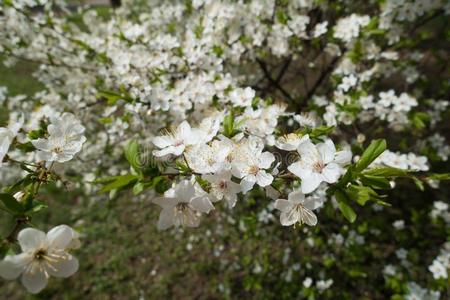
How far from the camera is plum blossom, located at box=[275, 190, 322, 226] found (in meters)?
1.28

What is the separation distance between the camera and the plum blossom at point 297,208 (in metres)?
1.28

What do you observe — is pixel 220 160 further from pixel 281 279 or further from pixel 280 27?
pixel 281 279

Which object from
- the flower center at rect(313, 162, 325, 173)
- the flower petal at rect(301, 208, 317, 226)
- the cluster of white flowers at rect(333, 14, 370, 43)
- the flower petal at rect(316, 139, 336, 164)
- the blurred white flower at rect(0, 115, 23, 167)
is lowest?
the flower petal at rect(301, 208, 317, 226)

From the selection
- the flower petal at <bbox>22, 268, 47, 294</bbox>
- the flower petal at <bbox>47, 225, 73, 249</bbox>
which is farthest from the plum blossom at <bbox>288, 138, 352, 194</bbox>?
the flower petal at <bbox>22, 268, 47, 294</bbox>

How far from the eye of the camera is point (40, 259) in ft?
3.58

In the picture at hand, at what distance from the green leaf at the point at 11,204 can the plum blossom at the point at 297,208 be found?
83 cm

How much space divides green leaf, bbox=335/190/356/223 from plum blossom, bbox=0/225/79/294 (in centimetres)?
89

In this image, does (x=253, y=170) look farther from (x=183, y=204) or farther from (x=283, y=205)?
(x=183, y=204)

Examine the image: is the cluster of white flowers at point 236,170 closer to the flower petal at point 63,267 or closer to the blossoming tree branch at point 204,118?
the blossoming tree branch at point 204,118

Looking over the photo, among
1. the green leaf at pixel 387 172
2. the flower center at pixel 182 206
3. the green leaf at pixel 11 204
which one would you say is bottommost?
the flower center at pixel 182 206

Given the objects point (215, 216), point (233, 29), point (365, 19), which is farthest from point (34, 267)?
point (215, 216)

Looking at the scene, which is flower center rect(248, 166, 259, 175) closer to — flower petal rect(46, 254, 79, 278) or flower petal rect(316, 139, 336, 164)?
flower petal rect(316, 139, 336, 164)

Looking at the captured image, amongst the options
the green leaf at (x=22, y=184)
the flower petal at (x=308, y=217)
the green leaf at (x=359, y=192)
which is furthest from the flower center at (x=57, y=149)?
the green leaf at (x=359, y=192)

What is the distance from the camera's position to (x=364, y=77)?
3000mm
